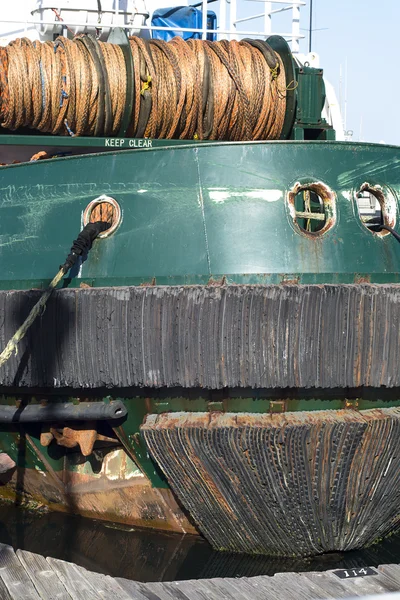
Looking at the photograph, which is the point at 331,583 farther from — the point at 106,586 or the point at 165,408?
the point at 165,408

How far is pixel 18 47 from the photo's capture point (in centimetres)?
663

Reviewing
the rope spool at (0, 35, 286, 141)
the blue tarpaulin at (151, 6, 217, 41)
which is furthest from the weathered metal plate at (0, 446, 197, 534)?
the blue tarpaulin at (151, 6, 217, 41)

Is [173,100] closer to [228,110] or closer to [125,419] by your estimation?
[228,110]

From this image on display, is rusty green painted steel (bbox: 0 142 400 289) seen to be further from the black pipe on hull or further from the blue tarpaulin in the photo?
the blue tarpaulin

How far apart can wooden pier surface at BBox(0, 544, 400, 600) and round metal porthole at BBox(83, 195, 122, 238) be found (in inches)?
74.0

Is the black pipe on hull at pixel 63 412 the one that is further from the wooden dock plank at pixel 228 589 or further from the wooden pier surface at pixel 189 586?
the wooden dock plank at pixel 228 589

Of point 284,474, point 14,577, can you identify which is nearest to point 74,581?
point 14,577

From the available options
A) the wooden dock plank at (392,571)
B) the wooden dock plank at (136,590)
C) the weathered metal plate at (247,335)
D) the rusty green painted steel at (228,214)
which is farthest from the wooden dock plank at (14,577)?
the wooden dock plank at (392,571)

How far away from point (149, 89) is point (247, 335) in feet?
8.26

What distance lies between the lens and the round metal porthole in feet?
18.0

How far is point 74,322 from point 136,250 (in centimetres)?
57

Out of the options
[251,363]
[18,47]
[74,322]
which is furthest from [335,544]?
[18,47]

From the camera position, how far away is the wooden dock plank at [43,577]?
4.70m

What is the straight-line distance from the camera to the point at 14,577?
16.0 feet
